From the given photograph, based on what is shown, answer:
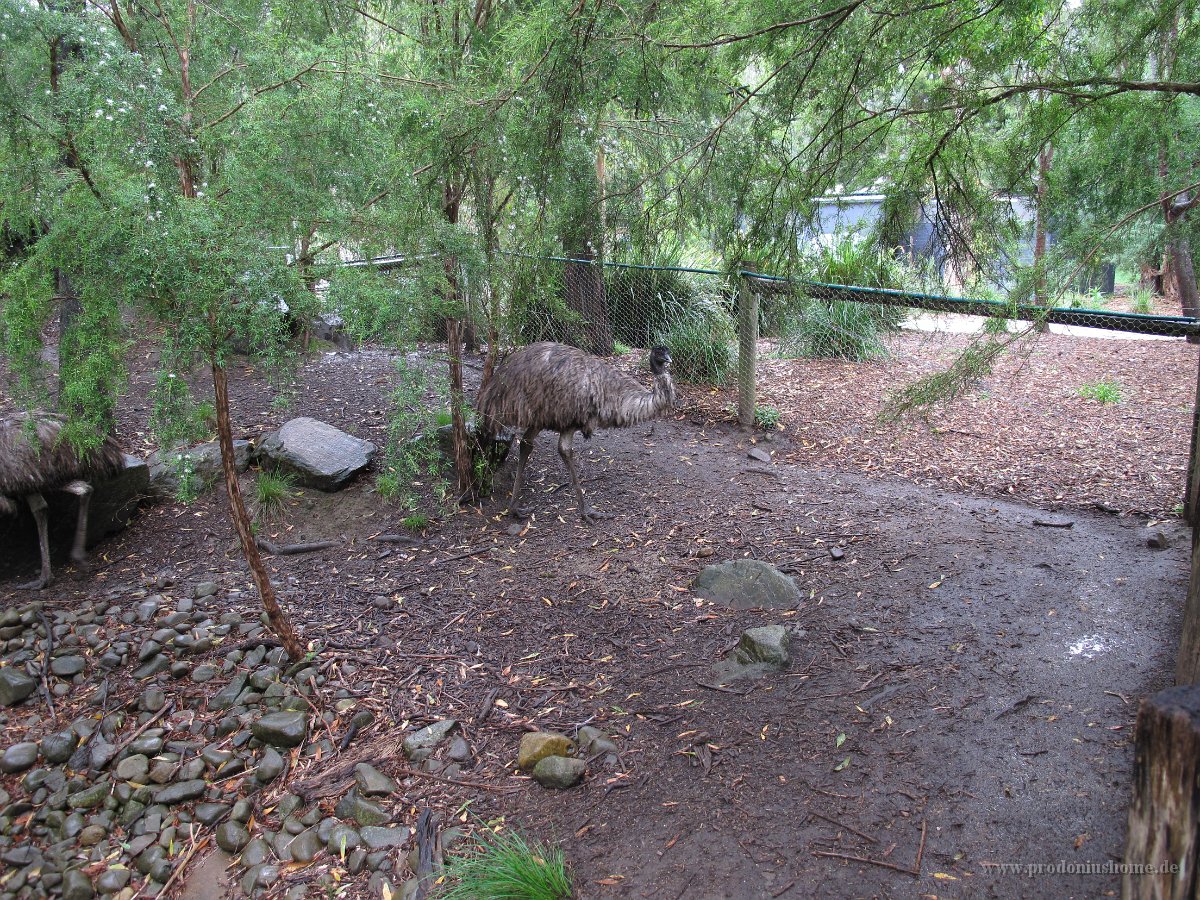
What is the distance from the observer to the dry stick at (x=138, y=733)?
373 cm

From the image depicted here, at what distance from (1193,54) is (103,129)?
4.78 m

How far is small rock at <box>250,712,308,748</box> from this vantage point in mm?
3754

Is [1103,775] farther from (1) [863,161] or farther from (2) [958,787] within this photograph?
(1) [863,161]

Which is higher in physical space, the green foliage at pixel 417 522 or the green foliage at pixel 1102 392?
the green foliage at pixel 1102 392

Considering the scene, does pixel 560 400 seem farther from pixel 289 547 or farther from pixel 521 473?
pixel 289 547

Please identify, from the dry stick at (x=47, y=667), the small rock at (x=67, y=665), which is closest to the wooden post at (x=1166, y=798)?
the dry stick at (x=47, y=667)

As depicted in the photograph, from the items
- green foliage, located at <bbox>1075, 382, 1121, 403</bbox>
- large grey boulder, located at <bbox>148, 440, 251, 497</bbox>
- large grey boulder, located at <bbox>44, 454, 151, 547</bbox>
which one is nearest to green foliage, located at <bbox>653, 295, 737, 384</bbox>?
green foliage, located at <bbox>1075, 382, 1121, 403</bbox>

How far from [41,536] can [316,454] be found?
166cm

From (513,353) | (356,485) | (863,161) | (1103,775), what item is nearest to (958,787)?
(1103,775)

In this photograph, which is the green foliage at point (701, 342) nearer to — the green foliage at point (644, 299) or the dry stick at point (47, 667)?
the green foliage at point (644, 299)

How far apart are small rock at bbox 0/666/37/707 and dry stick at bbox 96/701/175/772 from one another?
70 centimetres

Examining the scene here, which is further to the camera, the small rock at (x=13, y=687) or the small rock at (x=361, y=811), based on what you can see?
the small rock at (x=13, y=687)

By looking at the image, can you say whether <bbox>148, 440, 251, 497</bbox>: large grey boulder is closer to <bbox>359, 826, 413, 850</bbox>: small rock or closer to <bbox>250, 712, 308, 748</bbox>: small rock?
<bbox>250, 712, 308, 748</bbox>: small rock

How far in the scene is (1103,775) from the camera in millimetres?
2918
